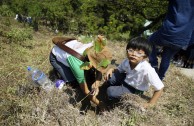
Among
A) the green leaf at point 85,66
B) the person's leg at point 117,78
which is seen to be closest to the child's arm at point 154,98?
the person's leg at point 117,78

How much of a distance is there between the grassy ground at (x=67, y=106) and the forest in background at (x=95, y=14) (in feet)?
8.59

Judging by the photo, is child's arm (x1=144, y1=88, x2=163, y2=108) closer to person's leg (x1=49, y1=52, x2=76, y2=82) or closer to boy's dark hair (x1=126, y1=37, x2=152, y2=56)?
boy's dark hair (x1=126, y1=37, x2=152, y2=56)

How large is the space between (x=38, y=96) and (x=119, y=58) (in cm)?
211

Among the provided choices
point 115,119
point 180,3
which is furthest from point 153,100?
point 180,3

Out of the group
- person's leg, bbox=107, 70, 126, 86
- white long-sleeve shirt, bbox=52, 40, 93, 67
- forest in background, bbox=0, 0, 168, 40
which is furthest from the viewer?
forest in background, bbox=0, 0, 168, 40

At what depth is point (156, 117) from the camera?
111 inches

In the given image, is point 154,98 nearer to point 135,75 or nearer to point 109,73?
point 135,75

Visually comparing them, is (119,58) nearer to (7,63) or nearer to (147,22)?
(7,63)

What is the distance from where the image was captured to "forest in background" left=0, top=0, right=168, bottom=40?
628 cm

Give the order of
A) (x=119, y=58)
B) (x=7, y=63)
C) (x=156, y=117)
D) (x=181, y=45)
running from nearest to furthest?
(x=156, y=117) < (x=181, y=45) < (x=7, y=63) < (x=119, y=58)

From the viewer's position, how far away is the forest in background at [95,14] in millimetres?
6277

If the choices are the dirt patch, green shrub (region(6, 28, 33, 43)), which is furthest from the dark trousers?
green shrub (region(6, 28, 33, 43))

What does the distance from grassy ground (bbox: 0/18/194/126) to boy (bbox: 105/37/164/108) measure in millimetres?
141

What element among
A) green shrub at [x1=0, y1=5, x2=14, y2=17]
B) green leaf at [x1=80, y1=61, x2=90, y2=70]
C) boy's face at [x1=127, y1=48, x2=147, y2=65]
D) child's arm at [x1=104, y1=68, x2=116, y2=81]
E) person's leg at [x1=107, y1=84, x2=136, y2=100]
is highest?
boy's face at [x1=127, y1=48, x2=147, y2=65]
